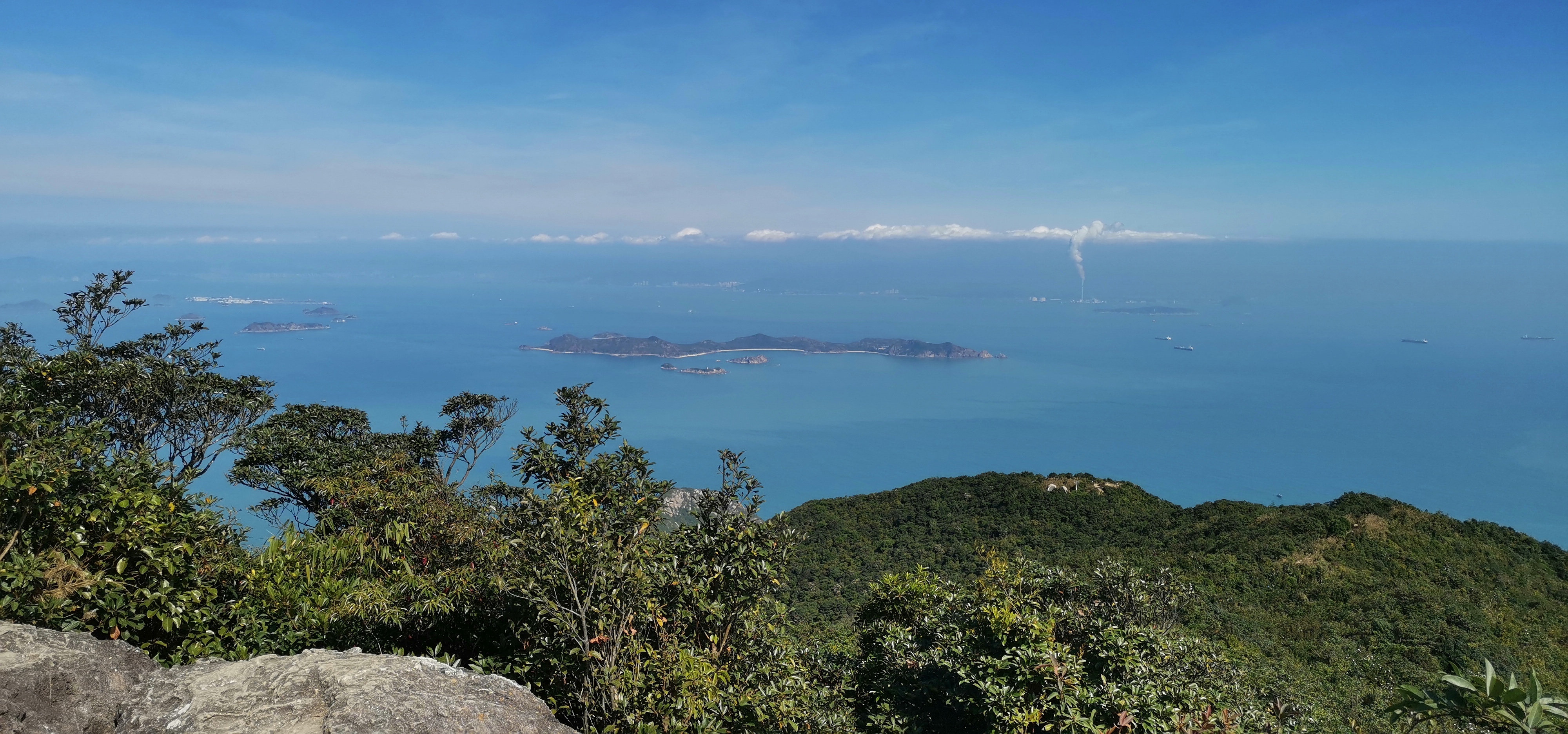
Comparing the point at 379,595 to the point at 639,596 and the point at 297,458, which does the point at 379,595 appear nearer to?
the point at 639,596

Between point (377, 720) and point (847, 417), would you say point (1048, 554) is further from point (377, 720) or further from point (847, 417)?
point (847, 417)

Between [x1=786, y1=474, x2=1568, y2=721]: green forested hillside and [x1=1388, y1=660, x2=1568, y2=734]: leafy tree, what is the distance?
3490 mm

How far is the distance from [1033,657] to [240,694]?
461 centimetres

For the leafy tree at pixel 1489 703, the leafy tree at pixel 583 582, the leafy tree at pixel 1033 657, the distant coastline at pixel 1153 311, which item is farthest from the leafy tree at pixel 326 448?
the distant coastline at pixel 1153 311

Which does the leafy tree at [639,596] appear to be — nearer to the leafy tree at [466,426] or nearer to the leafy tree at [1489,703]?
the leafy tree at [1489,703]

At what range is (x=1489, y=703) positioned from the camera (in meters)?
1.66

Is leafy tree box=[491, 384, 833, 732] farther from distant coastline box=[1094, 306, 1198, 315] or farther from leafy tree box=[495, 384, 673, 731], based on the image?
distant coastline box=[1094, 306, 1198, 315]

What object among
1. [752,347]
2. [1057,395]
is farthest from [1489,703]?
[752,347]

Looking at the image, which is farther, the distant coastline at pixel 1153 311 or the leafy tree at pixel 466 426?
the distant coastline at pixel 1153 311

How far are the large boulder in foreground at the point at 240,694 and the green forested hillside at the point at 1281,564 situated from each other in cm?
220

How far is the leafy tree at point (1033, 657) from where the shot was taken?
4.92 m

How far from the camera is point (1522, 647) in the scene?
13609 millimetres

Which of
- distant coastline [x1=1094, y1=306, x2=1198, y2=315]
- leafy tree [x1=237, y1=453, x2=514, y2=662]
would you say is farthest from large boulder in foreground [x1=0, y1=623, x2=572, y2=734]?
distant coastline [x1=1094, y1=306, x2=1198, y2=315]

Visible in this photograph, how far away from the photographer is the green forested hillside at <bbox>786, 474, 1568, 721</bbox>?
1306 centimetres
